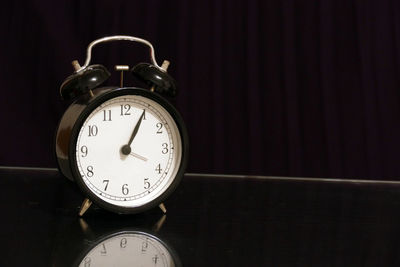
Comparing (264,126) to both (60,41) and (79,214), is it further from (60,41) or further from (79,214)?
(79,214)

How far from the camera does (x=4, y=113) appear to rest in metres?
1.51

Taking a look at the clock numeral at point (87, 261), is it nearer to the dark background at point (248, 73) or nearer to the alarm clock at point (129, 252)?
the alarm clock at point (129, 252)

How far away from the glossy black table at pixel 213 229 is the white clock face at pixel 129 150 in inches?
1.7

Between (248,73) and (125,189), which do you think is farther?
(248,73)

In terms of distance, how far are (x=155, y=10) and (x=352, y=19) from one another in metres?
0.51

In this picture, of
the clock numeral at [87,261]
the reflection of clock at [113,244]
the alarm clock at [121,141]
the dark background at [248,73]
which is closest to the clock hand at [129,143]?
the alarm clock at [121,141]

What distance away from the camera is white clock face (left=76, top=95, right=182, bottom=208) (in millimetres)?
896

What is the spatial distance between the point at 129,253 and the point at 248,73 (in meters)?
0.85

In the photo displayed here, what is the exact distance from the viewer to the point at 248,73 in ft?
4.85

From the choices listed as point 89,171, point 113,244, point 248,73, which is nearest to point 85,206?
point 89,171

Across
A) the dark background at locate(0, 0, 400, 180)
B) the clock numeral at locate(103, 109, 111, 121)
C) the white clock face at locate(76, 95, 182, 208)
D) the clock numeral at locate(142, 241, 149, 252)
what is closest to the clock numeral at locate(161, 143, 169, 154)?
the white clock face at locate(76, 95, 182, 208)

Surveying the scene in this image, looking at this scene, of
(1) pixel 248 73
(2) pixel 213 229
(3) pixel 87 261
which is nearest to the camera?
(3) pixel 87 261

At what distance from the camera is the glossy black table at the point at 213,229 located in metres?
0.71

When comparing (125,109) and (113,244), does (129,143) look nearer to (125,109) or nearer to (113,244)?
(125,109)
